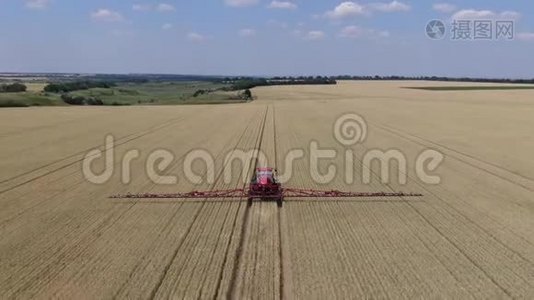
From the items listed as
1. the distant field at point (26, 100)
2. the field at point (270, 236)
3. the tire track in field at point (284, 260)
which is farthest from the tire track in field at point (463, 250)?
the distant field at point (26, 100)

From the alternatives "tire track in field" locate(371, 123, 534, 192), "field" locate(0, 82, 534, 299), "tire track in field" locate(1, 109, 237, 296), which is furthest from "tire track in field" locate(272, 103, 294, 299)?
"tire track in field" locate(371, 123, 534, 192)

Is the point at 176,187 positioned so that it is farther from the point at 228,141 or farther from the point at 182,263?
the point at 228,141

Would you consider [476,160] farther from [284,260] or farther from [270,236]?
[284,260]

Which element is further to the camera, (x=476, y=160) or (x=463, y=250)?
(x=476, y=160)

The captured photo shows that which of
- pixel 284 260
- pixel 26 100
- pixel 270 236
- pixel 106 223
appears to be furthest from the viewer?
pixel 26 100

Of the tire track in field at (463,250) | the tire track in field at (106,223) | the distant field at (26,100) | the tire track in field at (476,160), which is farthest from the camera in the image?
the distant field at (26,100)

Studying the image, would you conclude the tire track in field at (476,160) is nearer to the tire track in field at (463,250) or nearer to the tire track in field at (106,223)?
the tire track in field at (463,250)

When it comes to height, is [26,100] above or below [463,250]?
below

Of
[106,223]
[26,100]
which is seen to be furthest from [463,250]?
[26,100]

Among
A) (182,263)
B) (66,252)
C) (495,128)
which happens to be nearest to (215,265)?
(182,263)

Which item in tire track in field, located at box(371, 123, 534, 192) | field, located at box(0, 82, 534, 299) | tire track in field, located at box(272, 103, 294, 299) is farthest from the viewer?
tire track in field, located at box(371, 123, 534, 192)

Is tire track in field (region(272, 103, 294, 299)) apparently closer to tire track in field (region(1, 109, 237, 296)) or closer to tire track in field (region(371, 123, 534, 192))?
tire track in field (region(1, 109, 237, 296))

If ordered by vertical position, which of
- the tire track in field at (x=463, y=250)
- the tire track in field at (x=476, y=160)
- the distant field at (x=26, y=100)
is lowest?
the distant field at (x=26, y=100)
